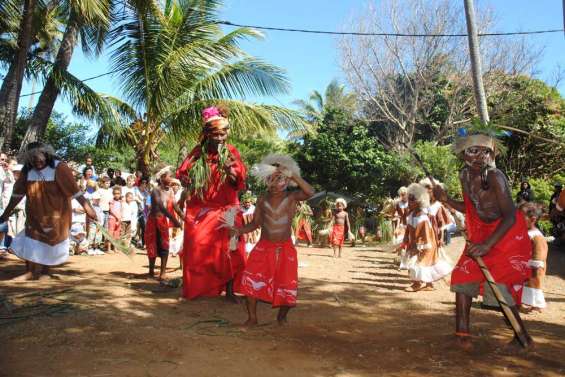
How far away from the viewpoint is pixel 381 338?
4.53m

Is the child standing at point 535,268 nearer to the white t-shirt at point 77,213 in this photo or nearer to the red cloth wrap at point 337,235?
the red cloth wrap at point 337,235

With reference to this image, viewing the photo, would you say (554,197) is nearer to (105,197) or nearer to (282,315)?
(282,315)

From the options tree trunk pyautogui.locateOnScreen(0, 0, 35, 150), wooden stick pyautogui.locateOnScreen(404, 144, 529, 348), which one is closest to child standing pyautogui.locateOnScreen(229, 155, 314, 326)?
wooden stick pyautogui.locateOnScreen(404, 144, 529, 348)

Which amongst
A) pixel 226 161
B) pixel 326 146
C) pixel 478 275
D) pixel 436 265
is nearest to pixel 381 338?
pixel 478 275

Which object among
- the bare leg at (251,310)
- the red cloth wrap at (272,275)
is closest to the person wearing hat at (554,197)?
the red cloth wrap at (272,275)

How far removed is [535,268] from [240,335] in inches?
141

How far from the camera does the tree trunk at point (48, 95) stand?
39.7ft

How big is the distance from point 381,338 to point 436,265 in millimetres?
3195

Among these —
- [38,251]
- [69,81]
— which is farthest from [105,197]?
[38,251]

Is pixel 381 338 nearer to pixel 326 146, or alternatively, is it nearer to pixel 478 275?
pixel 478 275

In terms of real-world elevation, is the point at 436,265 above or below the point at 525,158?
below

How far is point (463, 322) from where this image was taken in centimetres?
412

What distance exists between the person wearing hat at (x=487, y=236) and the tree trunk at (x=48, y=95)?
10.1m

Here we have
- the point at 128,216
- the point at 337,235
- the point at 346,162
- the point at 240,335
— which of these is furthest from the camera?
the point at 346,162
